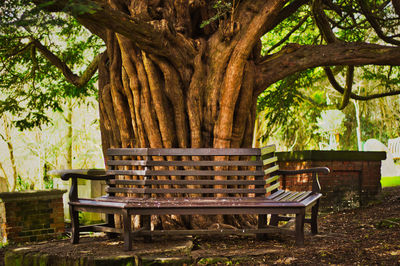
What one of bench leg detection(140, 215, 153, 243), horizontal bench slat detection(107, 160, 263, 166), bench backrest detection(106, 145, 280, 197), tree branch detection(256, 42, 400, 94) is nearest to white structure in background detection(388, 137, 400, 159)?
tree branch detection(256, 42, 400, 94)

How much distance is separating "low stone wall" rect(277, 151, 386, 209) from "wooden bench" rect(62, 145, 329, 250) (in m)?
3.01

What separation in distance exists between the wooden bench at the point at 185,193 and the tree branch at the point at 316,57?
1.25 metres

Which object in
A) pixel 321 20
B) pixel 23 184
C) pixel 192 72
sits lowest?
pixel 23 184

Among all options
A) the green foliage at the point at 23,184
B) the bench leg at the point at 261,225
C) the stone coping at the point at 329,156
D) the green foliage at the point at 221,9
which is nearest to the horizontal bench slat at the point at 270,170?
A: the bench leg at the point at 261,225

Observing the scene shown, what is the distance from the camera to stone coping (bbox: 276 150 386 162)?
8969 millimetres

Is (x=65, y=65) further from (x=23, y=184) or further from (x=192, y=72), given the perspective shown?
(x=23, y=184)

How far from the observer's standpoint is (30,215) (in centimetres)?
718

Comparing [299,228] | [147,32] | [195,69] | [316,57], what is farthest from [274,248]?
[316,57]

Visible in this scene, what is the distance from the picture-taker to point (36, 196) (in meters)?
7.20

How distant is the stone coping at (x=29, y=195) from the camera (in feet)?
22.9

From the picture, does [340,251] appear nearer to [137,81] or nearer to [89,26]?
[137,81]

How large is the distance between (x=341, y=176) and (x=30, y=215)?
5.77 metres

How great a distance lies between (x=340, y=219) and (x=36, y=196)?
495 cm

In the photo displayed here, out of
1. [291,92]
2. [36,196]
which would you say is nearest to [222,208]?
[36,196]
